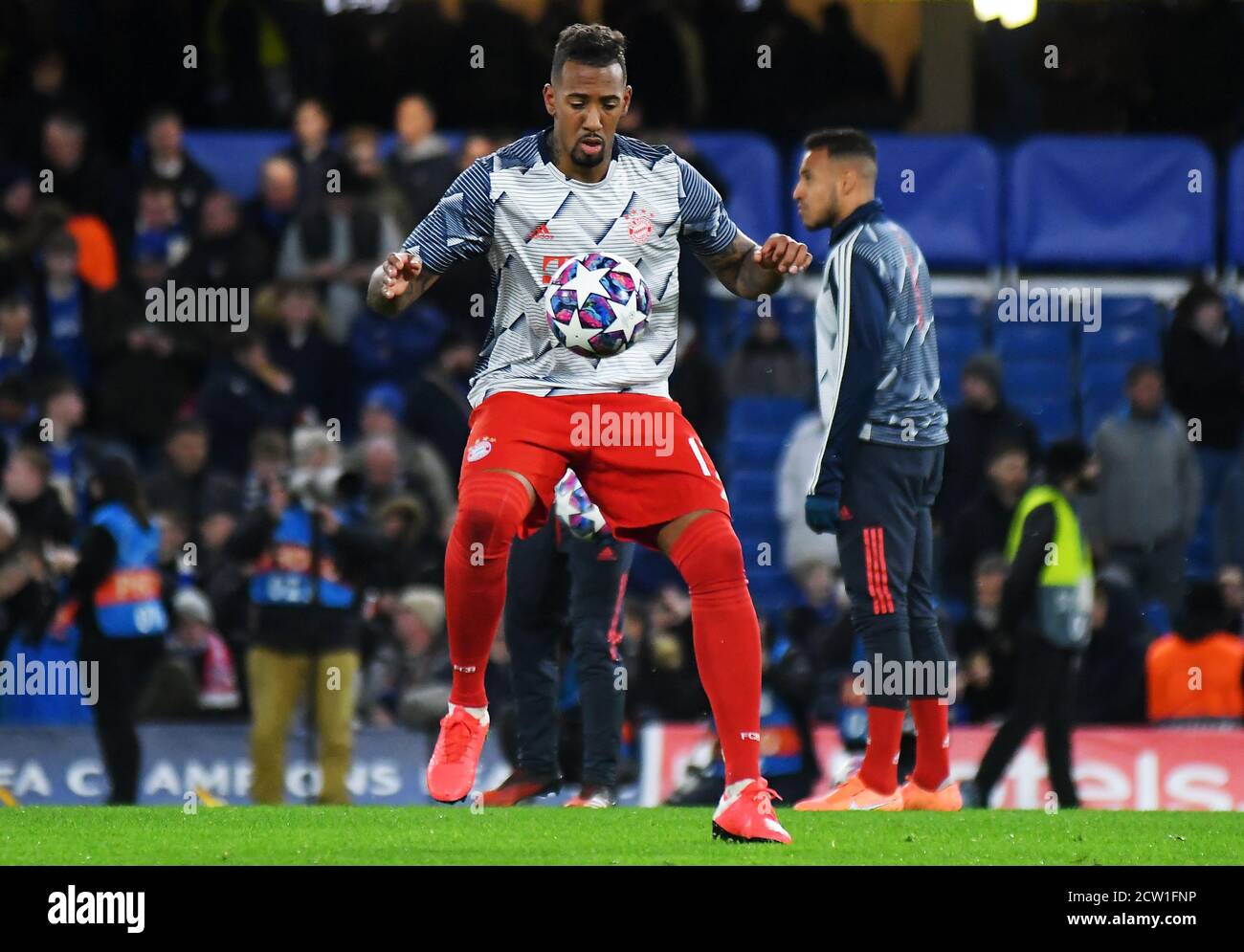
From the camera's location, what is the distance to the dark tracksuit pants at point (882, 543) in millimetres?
7684

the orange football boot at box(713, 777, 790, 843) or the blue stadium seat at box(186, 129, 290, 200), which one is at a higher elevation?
the blue stadium seat at box(186, 129, 290, 200)

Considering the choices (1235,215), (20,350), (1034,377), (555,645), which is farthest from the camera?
(1235,215)

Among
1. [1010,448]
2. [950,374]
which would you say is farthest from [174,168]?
[1010,448]

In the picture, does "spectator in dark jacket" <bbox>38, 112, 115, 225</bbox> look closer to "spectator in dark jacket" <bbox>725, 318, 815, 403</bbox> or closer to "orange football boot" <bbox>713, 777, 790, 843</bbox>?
"spectator in dark jacket" <bbox>725, 318, 815, 403</bbox>

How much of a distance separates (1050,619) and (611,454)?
4183 mm

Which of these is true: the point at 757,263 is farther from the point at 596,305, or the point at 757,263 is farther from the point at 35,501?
the point at 35,501

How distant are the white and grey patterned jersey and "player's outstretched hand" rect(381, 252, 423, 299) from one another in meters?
0.10

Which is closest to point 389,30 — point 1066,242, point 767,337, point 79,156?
point 79,156

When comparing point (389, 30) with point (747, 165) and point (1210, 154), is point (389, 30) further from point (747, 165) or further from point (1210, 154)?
point (1210, 154)

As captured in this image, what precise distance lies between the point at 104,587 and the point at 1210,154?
25.1 ft

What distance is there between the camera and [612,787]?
26.6 feet

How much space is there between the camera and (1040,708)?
9867 mm

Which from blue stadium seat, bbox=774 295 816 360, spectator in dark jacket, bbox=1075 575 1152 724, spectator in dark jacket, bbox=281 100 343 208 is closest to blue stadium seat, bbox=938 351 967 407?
blue stadium seat, bbox=774 295 816 360

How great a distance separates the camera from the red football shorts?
20.3 feet
